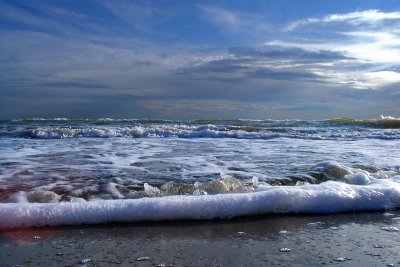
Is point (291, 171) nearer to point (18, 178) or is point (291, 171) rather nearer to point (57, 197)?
point (57, 197)

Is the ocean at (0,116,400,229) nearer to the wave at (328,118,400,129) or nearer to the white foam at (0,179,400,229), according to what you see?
the white foam at (0,179,400,229)

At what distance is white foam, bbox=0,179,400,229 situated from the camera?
346cm

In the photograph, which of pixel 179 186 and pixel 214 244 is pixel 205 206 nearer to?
pixel 214 244

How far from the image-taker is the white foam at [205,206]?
11.3 ft

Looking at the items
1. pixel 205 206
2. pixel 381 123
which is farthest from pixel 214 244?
pixel 381 123

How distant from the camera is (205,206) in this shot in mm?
3771

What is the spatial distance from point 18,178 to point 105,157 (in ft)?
7.31

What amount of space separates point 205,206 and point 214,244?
28.7 inches

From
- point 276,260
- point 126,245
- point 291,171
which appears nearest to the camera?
point 276,260

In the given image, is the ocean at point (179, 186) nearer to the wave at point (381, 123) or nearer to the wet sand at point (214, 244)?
the wet sand at point (214, 244)

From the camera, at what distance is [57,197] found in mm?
4262

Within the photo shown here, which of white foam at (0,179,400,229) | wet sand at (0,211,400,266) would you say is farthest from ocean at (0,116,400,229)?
wet sand at (0,211,400,266)

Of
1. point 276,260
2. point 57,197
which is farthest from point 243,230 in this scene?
point 57,197

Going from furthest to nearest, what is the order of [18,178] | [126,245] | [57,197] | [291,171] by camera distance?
[291,171] → [18,178] → [57,197] → [126,245]
